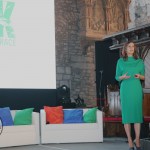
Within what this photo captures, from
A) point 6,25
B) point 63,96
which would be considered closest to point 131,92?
point 6,25

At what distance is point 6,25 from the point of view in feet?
28.9

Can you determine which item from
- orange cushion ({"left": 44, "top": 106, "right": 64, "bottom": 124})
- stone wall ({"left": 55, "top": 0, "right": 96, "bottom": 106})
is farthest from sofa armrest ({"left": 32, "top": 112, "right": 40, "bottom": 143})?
stone wall ({"left": 55, "top": 0, "right": 96, "bottom": 106})

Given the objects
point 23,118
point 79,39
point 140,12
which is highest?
point 140,12

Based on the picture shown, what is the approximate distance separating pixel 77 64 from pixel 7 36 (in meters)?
3.56

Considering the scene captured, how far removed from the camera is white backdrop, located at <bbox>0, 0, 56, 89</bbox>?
8781 millimetres

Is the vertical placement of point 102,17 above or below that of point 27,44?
above

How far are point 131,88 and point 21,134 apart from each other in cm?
264

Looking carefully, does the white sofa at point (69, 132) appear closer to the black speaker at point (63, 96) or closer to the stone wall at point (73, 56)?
the black speaker at point (63, 96)

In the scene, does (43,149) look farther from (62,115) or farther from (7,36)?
(7,36)

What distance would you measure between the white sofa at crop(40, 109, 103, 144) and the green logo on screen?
303cm

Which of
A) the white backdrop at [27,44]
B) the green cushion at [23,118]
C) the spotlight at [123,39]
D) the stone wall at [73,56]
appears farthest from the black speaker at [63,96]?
the green cushion at [23,118]

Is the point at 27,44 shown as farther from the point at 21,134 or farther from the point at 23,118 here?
the point at 21,134

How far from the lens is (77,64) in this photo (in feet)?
38.9

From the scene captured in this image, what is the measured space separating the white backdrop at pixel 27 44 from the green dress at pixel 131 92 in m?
5.15
